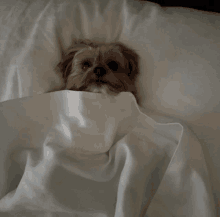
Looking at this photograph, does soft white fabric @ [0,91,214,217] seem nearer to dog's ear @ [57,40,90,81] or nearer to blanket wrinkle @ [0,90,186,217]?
blanket wrinkle @ [0,90,186,217]

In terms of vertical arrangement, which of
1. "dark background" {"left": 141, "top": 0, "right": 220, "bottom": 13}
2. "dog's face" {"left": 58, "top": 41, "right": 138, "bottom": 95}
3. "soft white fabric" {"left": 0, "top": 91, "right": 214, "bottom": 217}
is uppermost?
"dark background" {"left": 141, "top": 0, "right": 220, "bottom": 13}

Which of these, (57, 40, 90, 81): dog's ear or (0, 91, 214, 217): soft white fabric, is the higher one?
(57, 40, 90, 81): dog's ear

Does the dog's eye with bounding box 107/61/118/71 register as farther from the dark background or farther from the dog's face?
the dark background

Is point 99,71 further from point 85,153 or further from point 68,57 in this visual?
point 85,153

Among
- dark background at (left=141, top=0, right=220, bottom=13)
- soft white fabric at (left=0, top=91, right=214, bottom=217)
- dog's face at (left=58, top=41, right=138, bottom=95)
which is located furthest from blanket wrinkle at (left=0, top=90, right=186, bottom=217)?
dark background at (left=141, top=0, right=220, bottom=13)

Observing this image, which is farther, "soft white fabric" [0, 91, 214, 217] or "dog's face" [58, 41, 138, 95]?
"dog's face" [58, 41, 138, 95]

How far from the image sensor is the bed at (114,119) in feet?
2.24

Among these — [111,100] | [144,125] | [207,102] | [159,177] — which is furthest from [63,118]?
[207,102]

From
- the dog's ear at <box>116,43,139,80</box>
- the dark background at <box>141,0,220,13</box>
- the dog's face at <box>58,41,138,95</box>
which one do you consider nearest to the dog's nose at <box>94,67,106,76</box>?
the dog's face at <box>58,41,138,95</box>

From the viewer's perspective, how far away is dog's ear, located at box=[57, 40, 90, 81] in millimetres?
1014

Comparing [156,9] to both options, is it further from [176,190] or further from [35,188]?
[35,188]

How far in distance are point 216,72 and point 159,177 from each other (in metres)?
0.52

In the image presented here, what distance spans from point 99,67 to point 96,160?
1.49ft

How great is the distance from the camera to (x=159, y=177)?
75 centimetres
